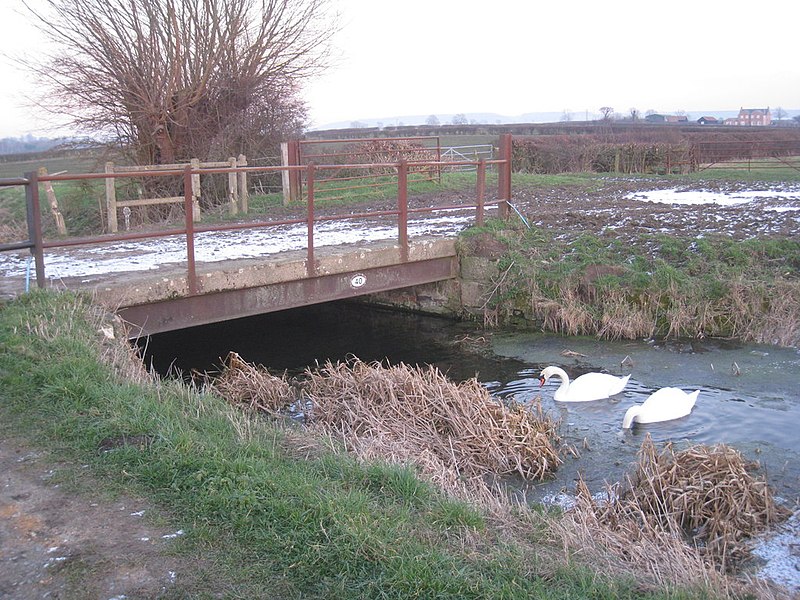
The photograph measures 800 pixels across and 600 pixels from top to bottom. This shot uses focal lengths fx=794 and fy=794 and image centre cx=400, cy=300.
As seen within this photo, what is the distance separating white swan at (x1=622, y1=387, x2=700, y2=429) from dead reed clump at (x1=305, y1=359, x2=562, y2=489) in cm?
85

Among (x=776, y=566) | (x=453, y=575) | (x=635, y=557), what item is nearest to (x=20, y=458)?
(x=453, y=575)

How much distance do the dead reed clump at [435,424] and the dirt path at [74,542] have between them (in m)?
2.06

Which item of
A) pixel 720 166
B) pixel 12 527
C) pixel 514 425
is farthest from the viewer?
pixel 720 166

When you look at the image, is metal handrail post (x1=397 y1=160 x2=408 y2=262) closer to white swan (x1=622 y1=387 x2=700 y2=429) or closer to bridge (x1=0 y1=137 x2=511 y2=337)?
bridge (x1=0 y1=137 x2=511 y2=337)

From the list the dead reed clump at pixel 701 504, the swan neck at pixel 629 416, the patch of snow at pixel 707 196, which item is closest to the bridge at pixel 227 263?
the swan neck at pixel 629 416

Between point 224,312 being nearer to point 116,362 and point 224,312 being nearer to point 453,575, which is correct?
point 116,362

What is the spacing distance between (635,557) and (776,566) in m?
1.44

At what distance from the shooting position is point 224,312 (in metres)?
9.73

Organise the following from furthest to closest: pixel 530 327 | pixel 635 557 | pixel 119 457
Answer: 1. pixel 530 327
2. pixel 119 457
3. pixel 635 557

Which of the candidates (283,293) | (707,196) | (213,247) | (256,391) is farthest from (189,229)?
(707,196)

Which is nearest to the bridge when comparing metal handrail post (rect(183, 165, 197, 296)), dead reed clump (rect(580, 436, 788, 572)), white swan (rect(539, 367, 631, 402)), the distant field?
metal handrail post (rect(183, 165, 197, 296))

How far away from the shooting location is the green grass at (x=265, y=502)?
138 inches

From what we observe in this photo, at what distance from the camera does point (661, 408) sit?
7.99m

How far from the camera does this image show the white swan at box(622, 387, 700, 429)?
7953mm
